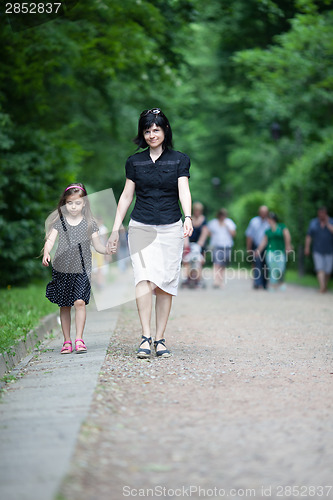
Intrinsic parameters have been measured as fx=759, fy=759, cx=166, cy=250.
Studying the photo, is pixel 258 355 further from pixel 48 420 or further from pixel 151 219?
pixel 48 420

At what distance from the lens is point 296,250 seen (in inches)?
973

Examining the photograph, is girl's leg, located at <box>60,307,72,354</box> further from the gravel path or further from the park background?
→ the park background

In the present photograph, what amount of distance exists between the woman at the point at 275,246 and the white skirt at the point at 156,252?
35.2ft

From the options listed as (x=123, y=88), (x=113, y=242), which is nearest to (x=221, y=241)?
(x=123, y=88)

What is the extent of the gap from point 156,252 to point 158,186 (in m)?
0.61

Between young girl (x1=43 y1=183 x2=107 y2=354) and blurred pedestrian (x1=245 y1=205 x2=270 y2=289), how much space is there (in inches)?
441

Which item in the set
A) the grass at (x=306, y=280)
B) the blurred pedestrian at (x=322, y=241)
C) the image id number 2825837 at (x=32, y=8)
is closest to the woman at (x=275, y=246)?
the blurred pedestrian at (x=322, y=241)

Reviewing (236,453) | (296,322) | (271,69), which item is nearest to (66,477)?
(236,453)

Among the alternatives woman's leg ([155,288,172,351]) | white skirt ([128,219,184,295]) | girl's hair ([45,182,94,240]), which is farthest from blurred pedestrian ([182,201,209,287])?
white skirt ([128,219,184,295])

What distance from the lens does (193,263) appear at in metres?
18.2

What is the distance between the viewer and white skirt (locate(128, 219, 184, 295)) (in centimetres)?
695

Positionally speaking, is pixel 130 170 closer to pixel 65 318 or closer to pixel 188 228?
pixel 188 228

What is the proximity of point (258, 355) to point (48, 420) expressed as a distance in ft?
10.9

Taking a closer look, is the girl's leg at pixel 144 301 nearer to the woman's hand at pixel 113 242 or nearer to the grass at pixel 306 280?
the woman's hand at pixel 113 242
